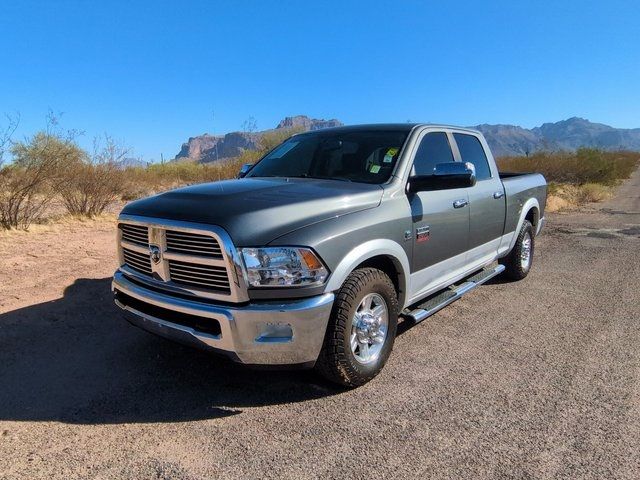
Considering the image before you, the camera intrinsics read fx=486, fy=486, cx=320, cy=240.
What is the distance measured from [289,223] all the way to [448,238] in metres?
1.88

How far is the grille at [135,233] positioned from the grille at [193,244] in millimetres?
301

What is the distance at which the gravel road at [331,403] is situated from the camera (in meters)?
2.64

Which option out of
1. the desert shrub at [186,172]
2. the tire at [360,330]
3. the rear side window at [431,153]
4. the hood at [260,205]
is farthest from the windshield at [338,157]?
the desert shrub at [186,172]

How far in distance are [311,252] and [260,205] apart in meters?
0.48

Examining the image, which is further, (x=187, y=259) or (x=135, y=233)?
(x=135, y=233)

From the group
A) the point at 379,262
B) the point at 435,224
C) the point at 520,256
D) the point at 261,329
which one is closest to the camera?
the point at 261,329

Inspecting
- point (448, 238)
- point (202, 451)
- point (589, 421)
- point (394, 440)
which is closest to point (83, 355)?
point (202, 451)

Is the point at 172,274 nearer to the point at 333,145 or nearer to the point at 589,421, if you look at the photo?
the point at 333,145

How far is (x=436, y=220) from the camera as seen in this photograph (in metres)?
4.18

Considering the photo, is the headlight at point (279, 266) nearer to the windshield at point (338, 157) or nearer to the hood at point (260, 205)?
the hood at point (260, 205)

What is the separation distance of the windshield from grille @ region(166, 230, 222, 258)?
152 cm

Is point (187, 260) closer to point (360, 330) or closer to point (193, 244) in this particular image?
point (193, 244)

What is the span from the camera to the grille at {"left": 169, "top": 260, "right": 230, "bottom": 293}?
299 centimetres

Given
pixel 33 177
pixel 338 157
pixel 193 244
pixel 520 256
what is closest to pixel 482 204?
pixel 338 157
